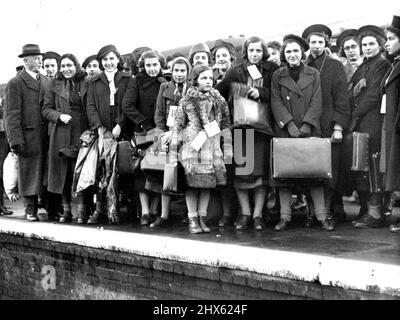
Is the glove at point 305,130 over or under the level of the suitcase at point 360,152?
over

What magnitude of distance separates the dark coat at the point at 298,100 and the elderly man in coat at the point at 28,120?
123 inches

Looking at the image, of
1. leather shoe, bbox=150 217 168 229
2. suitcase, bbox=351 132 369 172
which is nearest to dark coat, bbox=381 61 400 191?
suitcase, bbox=351 132 369 172

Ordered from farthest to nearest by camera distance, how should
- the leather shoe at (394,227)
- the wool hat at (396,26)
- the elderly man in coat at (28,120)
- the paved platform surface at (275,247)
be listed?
1. the elderly man in coat at (28,120)
2. the leather shoe at (394,227)
3. the wool hat at (396,26)
4. the paved platform surface at (275,247)

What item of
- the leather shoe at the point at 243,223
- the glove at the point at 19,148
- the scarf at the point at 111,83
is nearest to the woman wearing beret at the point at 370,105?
the leather shoe at the point at 243,223

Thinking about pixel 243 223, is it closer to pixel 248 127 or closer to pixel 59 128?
pixel 248 127

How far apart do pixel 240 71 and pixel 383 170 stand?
5.73 feet

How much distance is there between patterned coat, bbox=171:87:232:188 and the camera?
536 centimetres

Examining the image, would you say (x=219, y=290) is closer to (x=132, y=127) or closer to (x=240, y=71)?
(x=240, y=71)

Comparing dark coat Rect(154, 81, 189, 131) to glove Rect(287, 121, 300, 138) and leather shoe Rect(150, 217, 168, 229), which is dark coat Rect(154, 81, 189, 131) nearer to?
leather shoe Rect(150, 217, 168, 229)

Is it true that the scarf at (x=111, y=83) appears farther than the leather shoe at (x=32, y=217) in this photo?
No

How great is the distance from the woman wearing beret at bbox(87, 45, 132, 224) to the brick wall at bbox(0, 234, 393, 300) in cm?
81

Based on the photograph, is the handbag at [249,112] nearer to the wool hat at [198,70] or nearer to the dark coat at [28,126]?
the wool hat at [198,70]

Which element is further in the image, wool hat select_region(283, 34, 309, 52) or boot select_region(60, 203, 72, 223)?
boot select_region(60, 203, 72, 223)

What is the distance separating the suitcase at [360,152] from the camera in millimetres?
5281
